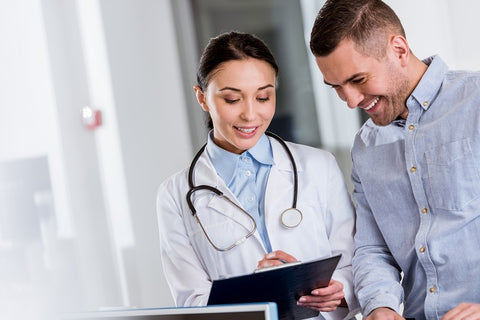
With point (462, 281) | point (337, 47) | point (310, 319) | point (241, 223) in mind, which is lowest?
point (310, 319)

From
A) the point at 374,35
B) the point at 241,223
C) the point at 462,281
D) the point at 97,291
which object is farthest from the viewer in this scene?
the point at 97,291

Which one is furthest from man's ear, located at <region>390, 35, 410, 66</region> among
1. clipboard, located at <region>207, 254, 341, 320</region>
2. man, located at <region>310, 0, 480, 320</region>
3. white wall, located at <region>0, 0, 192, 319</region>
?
white wall, located at <region>0, 0, 192, 319</region>

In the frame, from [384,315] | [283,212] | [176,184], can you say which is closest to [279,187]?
[283,212]

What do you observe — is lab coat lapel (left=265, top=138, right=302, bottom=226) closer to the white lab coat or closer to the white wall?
the white lab coat

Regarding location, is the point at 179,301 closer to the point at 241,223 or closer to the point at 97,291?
the point at 241,223

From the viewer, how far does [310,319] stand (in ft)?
5.32

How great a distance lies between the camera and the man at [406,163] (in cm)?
143

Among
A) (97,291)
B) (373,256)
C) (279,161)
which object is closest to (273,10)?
(97,291)

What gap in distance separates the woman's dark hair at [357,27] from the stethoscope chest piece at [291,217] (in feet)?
1.31

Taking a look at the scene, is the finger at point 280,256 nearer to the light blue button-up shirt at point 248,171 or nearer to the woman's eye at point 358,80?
the light blue button-up shirt at point 248,171

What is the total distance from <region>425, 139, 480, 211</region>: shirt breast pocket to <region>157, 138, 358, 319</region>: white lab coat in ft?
1.01

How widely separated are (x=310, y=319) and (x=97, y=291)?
166 cm

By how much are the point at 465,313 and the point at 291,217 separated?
1.62 ft

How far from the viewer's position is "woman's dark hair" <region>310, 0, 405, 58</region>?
5.03 ft
